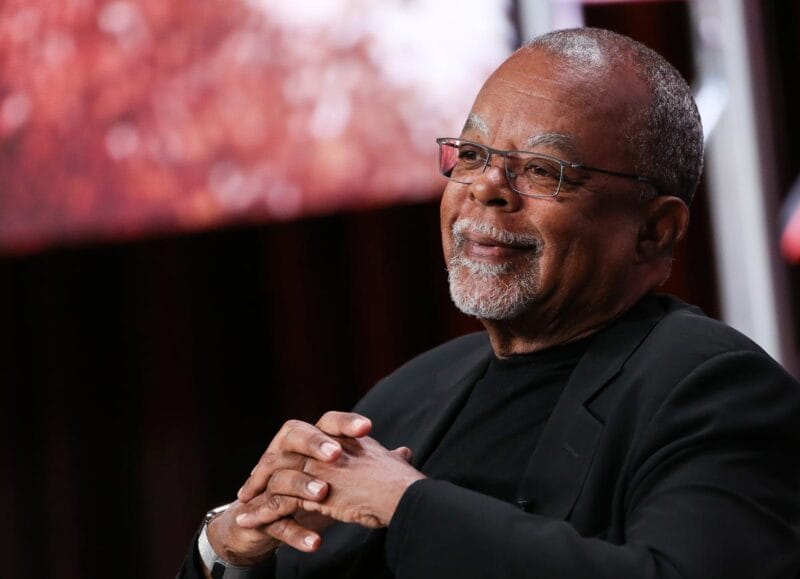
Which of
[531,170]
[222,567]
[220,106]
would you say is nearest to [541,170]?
[531,170]

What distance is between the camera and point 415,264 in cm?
346

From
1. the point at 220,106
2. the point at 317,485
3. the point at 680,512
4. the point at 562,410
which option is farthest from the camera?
the point at 220,106

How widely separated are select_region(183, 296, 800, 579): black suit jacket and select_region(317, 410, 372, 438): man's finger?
140 mm

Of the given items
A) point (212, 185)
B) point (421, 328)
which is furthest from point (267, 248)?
point (421, 328)

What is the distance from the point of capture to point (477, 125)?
1.81 meters

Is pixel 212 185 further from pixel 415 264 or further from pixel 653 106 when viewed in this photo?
pixel 653 106

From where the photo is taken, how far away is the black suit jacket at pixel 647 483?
4.50 ft

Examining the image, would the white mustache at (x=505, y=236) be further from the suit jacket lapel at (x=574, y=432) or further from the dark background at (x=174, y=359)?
the dark background at (x=174, y=359)

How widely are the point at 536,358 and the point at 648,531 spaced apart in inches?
18.5

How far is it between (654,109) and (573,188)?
166 mm

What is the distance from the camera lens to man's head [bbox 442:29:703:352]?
1.74m

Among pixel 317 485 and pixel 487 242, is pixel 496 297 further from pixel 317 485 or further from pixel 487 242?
pixel 317 485

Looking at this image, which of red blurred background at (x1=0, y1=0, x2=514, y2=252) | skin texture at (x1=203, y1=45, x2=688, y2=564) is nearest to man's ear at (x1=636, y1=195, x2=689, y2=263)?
skin texture at (x1=203, y1=45, x2=688, y2=564)

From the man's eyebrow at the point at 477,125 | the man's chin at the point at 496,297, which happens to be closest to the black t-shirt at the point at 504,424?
the man's chin at the point at 496,297
